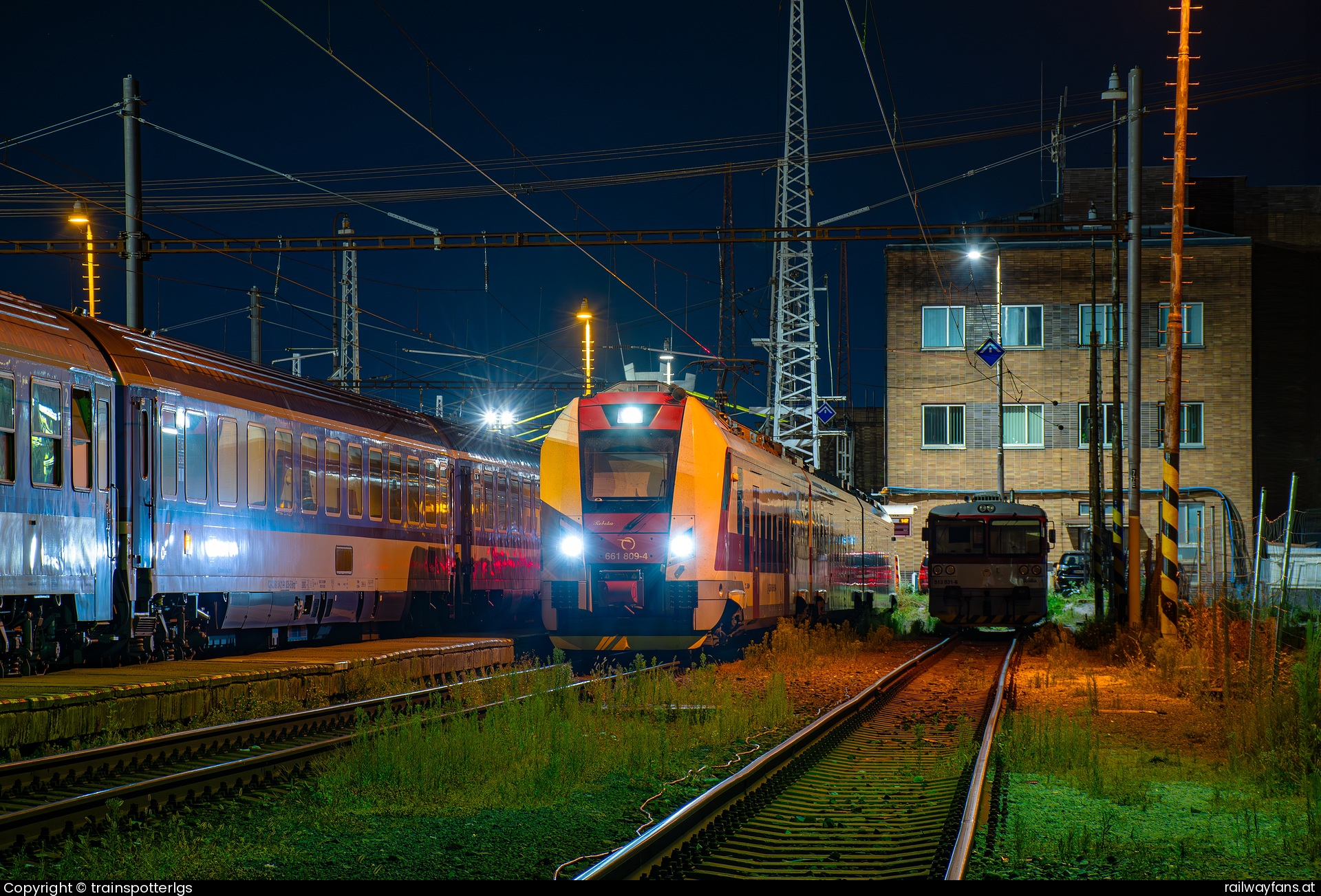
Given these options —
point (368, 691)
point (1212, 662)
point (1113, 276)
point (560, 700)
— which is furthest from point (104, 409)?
Answer: point (1113, 276)

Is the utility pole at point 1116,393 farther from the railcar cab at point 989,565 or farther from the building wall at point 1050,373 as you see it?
the building wall at point 1050,373

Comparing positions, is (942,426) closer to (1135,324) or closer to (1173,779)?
(1135,324)

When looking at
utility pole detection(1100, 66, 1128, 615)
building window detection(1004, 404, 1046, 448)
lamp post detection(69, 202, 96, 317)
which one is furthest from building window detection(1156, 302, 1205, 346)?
lamp post detection(69, 202, 96, 317)

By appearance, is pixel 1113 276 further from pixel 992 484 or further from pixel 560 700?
pixel 992 484

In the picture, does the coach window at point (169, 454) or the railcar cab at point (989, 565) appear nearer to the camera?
the coach window at point (169, 454)

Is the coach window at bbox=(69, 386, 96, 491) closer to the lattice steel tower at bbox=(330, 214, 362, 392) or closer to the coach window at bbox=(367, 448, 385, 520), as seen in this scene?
the coach window at bbox=(367, 448, 385, 520)

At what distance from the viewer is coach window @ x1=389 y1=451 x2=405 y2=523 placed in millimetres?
21875

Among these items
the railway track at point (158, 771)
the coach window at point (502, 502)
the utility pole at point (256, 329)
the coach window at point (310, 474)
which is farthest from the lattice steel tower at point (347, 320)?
the railway track at point (158, 771)

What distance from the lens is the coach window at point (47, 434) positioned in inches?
536

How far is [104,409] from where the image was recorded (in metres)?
14.9

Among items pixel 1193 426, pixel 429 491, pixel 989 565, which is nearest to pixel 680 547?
pixel 429 491

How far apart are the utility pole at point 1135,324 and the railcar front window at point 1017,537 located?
4.03 meters

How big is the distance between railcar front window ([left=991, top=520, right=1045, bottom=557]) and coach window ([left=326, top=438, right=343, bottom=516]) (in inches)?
582

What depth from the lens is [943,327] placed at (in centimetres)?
4891
